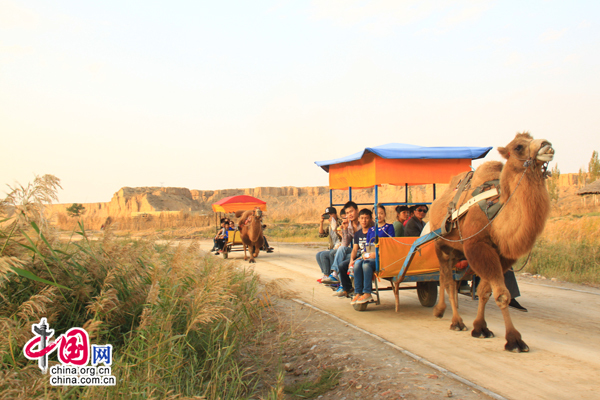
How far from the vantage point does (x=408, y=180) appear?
28.0 ft

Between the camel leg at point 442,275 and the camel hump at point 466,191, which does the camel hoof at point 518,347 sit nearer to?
the camel leg at point 442,275

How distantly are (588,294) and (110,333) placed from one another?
9.42m

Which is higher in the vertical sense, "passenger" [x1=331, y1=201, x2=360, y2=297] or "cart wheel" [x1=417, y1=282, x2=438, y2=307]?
"passenger" [x1=331, y1=201, x2=360, y2=297]

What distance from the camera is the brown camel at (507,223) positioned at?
17.4ft

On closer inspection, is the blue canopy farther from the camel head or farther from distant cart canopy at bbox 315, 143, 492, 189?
the camel head

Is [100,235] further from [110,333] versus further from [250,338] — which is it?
[250,338]

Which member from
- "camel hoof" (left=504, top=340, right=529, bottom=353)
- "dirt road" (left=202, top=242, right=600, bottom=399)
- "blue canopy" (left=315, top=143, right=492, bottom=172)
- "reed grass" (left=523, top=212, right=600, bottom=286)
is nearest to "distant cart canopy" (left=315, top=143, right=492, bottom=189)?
"blue canopy" (left=315, top=143, right=492, bottom=172)

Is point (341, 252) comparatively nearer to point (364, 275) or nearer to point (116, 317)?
point (364, 275)

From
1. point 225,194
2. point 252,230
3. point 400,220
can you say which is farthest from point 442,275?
point 225,194

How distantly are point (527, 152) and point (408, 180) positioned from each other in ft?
10.7

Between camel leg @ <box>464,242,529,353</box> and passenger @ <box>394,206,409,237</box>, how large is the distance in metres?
3.26

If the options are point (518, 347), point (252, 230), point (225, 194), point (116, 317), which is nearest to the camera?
point (116, 317)

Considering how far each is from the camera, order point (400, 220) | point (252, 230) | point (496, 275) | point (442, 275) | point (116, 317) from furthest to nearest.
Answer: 1. point (252, 230)
2. point (400, 220)
3. point (442, 275)
4. point (496, 275)
5. point (116, 317)

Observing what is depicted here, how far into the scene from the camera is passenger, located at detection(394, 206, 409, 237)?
943cm
